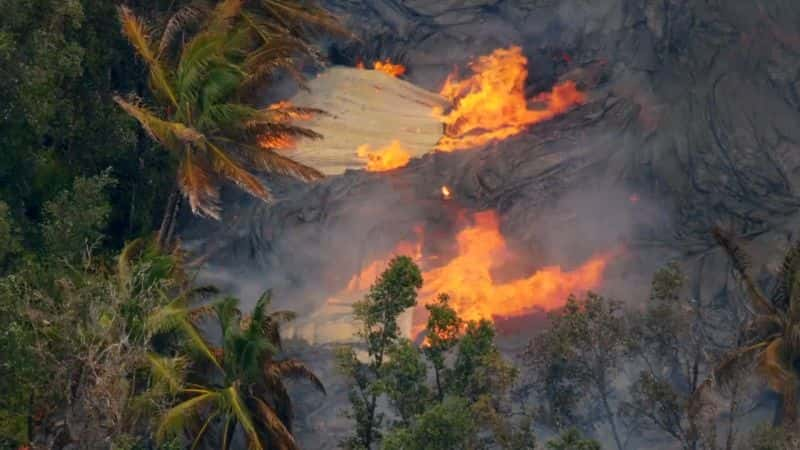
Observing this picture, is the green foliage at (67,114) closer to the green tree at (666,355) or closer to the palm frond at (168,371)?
the palm frond at (168,371)

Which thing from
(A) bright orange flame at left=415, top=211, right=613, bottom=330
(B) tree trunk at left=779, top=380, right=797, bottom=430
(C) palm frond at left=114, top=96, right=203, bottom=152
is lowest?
(B) tree trunk at left=779, top=380, right=797, bottom=430

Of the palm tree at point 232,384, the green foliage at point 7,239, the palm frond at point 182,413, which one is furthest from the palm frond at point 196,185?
the palm frond at point 182,413

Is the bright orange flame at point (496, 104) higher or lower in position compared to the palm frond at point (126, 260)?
higher

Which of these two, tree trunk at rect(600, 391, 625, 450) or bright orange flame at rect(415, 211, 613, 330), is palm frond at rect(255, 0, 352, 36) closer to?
bright orange flame at rect(415, 211, 613, 330)

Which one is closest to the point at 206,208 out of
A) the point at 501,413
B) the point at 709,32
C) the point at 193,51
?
the point at 193,51

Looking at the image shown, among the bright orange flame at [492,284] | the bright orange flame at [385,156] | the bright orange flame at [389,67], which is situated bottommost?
the bright orange flame at [492,284]

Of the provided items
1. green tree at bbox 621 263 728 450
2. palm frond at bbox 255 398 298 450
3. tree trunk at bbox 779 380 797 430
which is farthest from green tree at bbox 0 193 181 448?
tree trunk at bbox 779 380 797 430

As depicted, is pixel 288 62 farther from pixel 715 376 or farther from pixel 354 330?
pixel 715 376

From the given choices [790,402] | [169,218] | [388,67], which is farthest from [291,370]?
[388,67]
